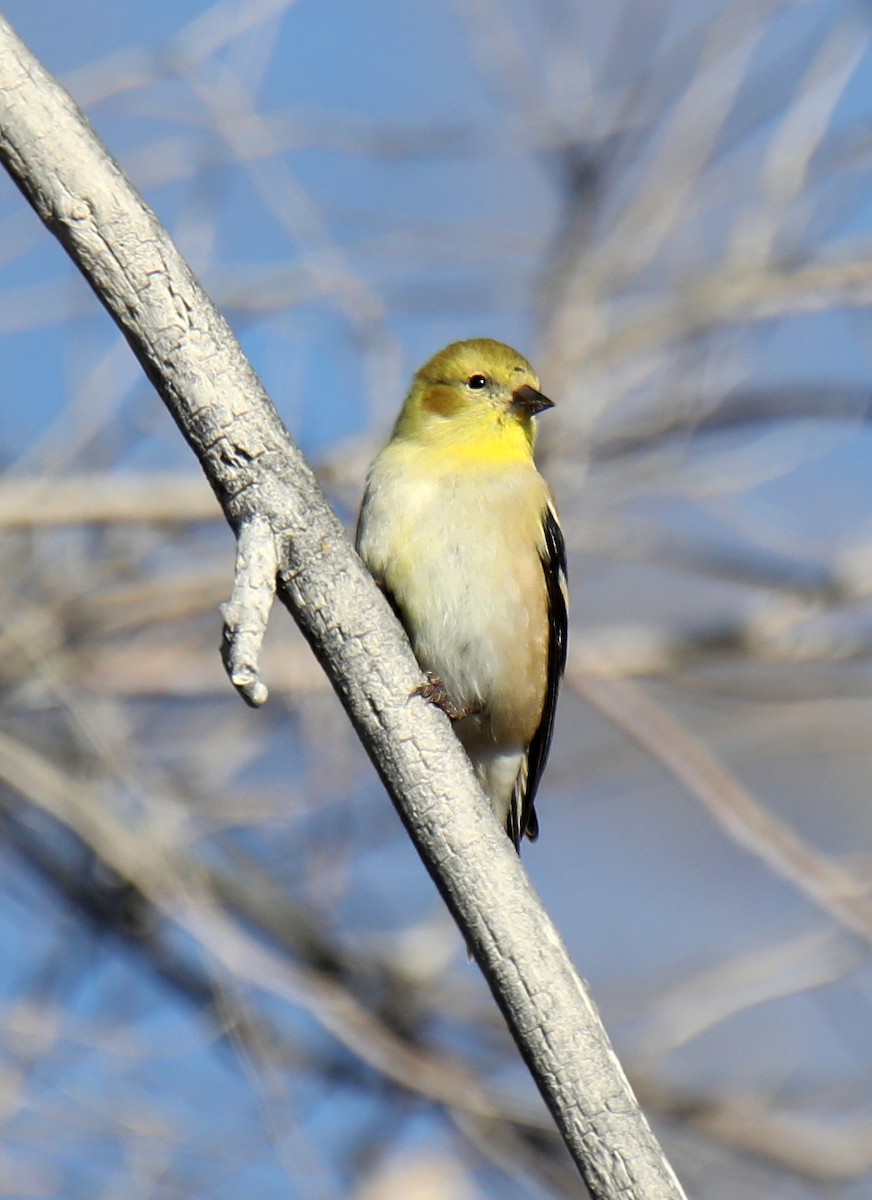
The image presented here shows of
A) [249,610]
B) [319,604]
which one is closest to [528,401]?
[319,604]

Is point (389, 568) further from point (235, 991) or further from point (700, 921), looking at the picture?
point (700, 921)

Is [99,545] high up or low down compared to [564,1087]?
up

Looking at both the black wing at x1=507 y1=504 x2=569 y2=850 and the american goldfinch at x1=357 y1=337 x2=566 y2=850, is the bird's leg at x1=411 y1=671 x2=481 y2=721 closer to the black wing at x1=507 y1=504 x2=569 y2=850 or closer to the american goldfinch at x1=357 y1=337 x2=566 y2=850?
the american goldfinch at x1=357 y1=337 x2=566 y2=850

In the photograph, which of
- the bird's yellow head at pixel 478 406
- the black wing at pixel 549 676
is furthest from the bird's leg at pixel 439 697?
the bird's yellow head at pixel 478 406

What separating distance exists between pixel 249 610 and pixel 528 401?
6.75ft

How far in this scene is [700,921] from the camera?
9203mm

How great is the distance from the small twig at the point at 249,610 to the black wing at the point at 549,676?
1.82 m

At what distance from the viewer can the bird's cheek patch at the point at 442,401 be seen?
4.37 meters

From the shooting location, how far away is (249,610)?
2.43 metres

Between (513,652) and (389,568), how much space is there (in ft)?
1.48

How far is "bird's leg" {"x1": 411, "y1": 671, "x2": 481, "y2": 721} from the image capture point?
2.58m

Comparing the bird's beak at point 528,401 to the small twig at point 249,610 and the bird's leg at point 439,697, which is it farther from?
the small twig at point 249,610

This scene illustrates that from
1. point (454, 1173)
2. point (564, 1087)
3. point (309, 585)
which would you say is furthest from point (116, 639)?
point (564, 1087)

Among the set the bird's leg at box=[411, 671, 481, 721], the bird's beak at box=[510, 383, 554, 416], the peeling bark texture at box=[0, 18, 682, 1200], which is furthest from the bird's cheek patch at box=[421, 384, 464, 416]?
the peeling bark texture at box=[0, 18, 682, 1200]
